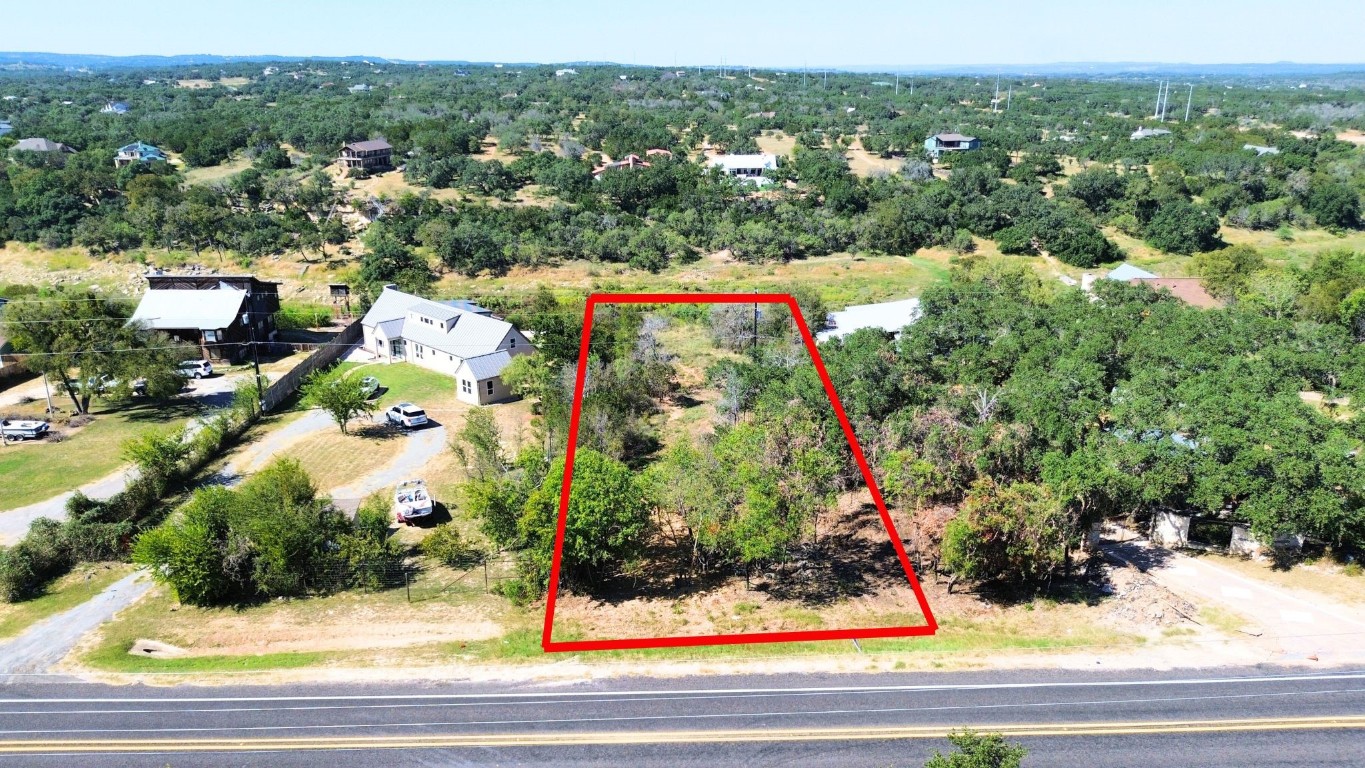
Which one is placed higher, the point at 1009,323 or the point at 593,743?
the point at 1009,323

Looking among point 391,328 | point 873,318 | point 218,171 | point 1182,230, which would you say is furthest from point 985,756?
point 218,171

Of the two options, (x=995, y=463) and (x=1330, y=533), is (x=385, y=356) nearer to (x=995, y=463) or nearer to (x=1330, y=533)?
→ (x=995, y=463)

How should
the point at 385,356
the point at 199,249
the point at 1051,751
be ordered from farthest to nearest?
1. the point at 199,249
2. the point at 385,356
3. the point at 1051,751

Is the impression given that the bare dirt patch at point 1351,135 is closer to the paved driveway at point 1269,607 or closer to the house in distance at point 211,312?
the paved driveway at point 1269,607

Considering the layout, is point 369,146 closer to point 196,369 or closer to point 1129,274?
point 196,369

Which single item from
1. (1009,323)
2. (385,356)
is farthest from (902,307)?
(385,356)
